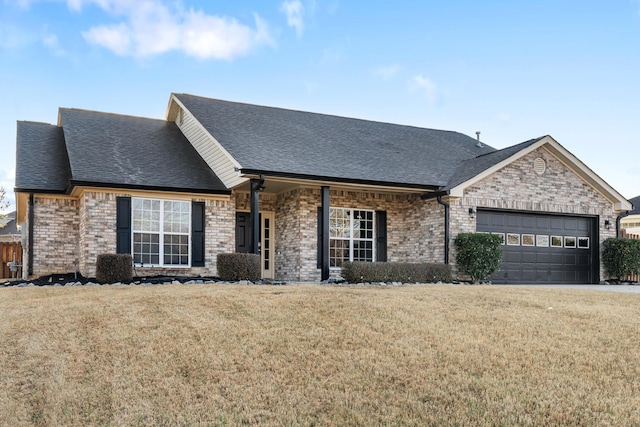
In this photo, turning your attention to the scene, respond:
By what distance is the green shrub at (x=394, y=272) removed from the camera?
15.0m

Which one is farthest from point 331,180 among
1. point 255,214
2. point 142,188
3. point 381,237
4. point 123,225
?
point 123,225

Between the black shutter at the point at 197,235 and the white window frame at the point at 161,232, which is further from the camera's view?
the black shutter at the point at 197,235

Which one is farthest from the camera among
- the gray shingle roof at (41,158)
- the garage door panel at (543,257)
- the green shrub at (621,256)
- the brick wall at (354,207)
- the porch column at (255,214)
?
the green shrub at (621,256)

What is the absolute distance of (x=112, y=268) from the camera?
46.4 feet

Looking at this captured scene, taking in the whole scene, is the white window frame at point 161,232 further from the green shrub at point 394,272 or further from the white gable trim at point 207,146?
the green shrub at point 394,272

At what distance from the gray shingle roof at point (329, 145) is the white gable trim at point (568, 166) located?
928mm

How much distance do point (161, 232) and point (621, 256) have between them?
13542 mm

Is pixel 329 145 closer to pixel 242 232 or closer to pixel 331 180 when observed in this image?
pixel 331 180

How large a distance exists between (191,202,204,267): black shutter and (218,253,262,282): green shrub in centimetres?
230

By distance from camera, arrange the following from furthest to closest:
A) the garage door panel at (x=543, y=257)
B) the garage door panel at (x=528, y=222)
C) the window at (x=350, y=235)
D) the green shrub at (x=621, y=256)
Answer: the green shrub at (x=621, y=256), the garage door panel at (x=543, y=257), the garage door panel at (x=528, y=222), the window at (x=350, y=235)

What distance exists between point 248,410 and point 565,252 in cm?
1517

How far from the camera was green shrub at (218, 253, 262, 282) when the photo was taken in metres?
14.5

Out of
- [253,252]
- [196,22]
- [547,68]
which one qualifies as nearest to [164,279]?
[253,252]

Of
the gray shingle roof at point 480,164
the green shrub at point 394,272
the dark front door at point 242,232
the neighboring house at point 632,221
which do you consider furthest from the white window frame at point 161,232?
the neighboring house at point 632,221
